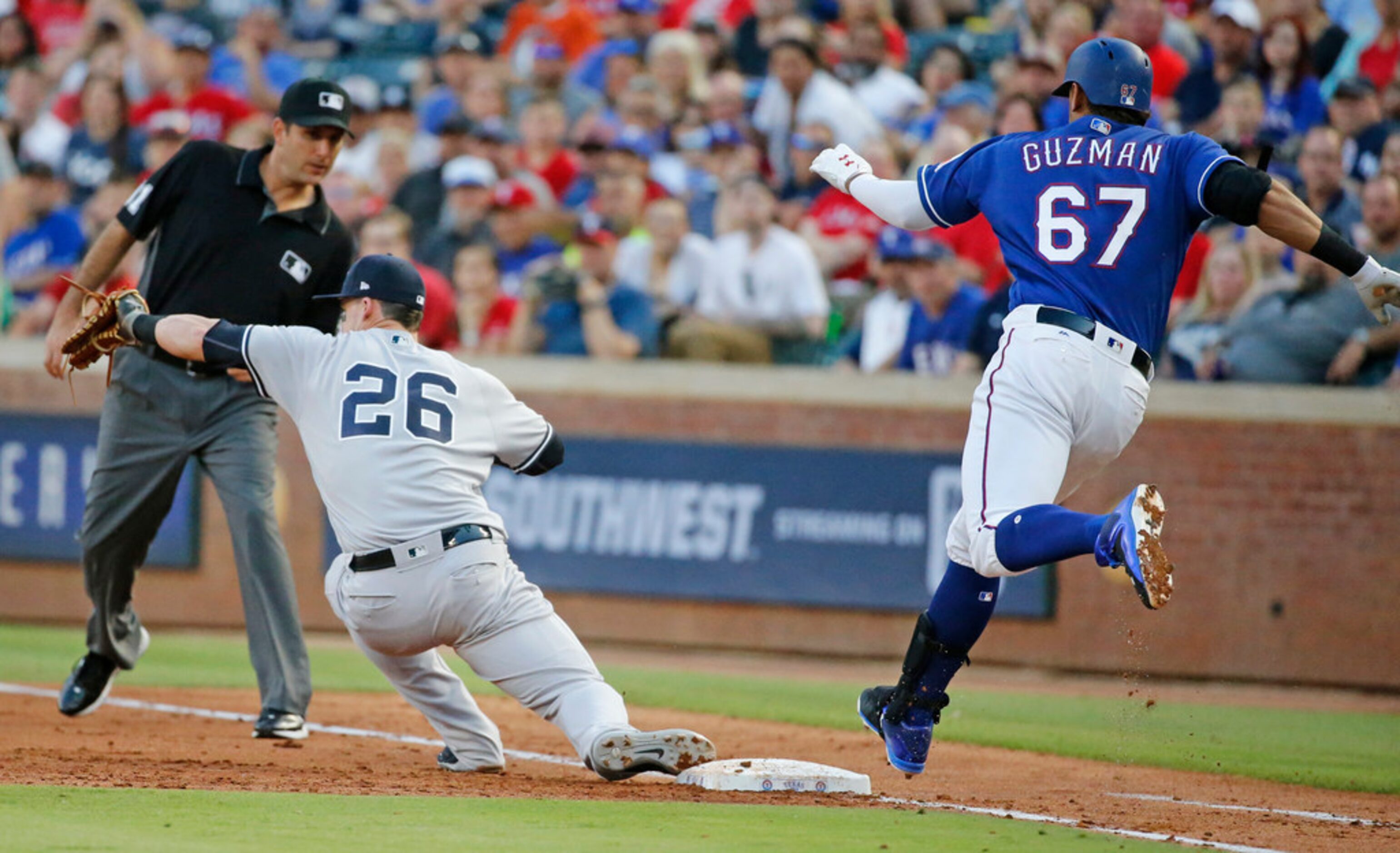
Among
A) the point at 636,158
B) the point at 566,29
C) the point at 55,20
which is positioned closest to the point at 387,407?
the point at 636,158

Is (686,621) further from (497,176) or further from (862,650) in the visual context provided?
(497,176)

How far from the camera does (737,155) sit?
12.9 metres

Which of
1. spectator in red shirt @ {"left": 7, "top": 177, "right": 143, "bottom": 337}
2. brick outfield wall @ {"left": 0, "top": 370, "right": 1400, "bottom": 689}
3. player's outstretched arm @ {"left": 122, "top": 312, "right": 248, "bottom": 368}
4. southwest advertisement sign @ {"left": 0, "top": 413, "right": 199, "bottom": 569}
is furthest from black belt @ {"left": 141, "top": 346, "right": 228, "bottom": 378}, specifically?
spectator in red shirt @ {"left": 7, "top": 177, "right": 143, "bottom": 337}

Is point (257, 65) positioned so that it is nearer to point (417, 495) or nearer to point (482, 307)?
point (482, 307)

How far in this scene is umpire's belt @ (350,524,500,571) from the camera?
5.61 meters

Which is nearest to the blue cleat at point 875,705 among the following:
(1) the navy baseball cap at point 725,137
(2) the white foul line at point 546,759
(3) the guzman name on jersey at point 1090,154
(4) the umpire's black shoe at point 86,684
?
(2) the white foul line at point 546,759

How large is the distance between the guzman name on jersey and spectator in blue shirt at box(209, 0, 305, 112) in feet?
37.6

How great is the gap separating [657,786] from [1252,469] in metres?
6.06

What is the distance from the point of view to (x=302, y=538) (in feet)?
39.2

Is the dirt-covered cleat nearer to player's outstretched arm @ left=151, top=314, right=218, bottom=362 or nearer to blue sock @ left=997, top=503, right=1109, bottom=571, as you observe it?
blue sock @ left=997, top=503, right=1109, bottom=571

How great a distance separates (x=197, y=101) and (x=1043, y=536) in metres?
11.6

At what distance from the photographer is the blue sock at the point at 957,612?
5742 mm

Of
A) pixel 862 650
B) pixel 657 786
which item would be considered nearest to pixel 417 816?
pixel 657 786

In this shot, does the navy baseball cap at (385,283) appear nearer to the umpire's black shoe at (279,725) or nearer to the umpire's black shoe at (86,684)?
the umpire's black shoe at (279,725)
